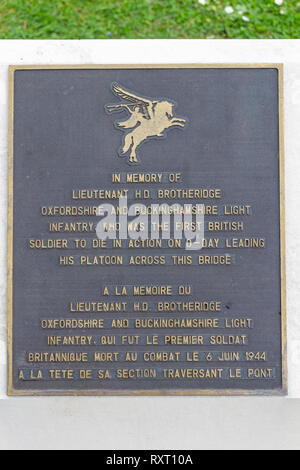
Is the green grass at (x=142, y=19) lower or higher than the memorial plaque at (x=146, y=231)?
higher

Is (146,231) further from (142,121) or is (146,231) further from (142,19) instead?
(142,19)

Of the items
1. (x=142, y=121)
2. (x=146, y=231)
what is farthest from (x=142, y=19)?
(x=146, y=231)

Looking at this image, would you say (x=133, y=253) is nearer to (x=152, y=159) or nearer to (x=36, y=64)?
(x=152, y=159)

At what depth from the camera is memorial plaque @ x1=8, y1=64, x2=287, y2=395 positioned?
4.14 metres

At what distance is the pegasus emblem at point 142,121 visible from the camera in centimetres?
421

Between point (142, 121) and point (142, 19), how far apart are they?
67.9 inches

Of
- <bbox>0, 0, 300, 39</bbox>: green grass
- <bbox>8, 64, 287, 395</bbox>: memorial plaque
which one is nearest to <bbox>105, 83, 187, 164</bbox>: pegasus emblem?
<bbox>8, 64, 287, 395</bbox>: memorial plaque

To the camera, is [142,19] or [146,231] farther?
[142,19]

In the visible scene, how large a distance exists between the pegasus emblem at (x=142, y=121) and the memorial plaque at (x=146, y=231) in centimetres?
1

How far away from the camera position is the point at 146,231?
13.8ft

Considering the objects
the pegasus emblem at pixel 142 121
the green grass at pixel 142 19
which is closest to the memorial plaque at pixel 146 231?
the pegasus emblem at pixel 142 121

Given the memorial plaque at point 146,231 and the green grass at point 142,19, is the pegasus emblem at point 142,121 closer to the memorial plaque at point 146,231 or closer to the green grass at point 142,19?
the memorial plaque at point 146,231

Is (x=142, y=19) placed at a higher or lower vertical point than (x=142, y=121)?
higher
